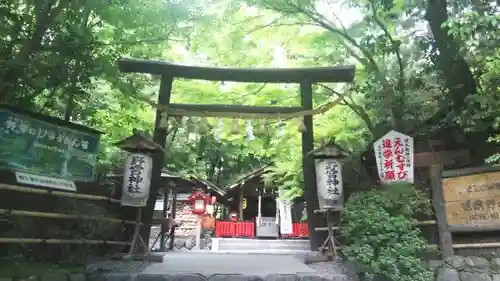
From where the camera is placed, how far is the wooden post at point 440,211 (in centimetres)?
795

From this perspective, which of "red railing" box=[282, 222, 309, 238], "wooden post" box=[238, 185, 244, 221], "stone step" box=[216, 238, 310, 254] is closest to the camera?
"stone step" box=[216, 238, 310, 254]

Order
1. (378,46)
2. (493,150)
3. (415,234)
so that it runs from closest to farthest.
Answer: (415,234) → (493,150) → (378,46)

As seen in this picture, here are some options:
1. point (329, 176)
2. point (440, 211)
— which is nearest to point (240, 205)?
point (329, 176)

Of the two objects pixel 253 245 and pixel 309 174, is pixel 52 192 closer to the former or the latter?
pixel 309 174

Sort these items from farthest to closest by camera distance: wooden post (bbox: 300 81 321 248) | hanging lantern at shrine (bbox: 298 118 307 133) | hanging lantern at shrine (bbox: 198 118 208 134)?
hanging lantern at shrine (bbox: 198 118 208 134)
hanging lantern at shrine (bbox: 298 118 307 133)
wooden post (bbox: 300 81 321 248)

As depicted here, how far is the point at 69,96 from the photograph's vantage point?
8594 millimetres

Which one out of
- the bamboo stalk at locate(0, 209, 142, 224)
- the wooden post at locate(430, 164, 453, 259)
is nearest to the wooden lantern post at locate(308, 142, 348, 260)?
the wooden post at locate(430, 164, 453, 259)

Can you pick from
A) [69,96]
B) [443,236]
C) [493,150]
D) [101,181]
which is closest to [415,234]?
[443,236]

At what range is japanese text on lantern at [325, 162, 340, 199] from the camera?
8789 millimetres

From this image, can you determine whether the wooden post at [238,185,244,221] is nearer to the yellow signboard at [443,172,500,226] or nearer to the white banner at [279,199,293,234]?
the white banner at [279,199,293,234]

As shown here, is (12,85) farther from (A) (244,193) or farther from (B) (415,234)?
(A) (244,193)

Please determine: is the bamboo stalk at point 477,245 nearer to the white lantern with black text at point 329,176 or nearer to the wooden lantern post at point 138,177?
the white lantern with black text at point 329,176

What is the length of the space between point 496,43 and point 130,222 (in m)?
8.33

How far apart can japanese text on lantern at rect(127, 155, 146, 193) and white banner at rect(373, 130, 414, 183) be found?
5218 millimetres
